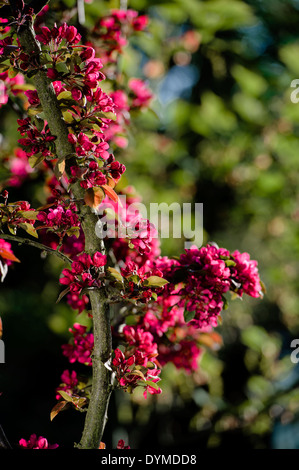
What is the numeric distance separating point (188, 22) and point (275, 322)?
2191 millimetres

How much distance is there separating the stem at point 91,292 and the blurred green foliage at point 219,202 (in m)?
1.61

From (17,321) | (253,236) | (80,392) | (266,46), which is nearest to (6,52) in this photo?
(80,392)

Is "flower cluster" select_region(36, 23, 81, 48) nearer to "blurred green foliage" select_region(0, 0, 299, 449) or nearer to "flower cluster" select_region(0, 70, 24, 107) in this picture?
"flower cluster" select_region(0, 70, 24, 107)

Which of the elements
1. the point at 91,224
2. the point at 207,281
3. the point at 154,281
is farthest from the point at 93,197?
the point at 207,281

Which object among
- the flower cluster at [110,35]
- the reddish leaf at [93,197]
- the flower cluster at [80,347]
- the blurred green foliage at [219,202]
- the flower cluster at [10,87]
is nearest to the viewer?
the reddish leaf at [93,197]

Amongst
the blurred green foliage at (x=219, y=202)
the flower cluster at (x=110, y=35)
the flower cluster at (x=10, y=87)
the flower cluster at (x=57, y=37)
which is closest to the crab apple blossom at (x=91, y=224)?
the flower cluster at (x=57, y=37)

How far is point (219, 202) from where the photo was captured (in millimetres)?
3062

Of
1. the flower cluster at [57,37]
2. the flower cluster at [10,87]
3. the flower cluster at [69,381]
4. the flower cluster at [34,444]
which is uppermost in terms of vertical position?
the flower cluster at [10,87]

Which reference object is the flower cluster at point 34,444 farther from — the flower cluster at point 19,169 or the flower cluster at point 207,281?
the flower cluster at point 19,169

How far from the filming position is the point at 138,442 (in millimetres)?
2402

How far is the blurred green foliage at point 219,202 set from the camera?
2469 millimetres

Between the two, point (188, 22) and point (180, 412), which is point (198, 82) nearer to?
point (188, 22)

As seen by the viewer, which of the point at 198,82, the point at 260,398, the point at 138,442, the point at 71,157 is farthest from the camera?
the point at 198,82

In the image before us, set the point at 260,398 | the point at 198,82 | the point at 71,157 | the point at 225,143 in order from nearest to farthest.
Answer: the point at 71,157, the point at 260,398, the point at 225,143, the point at 198,82
